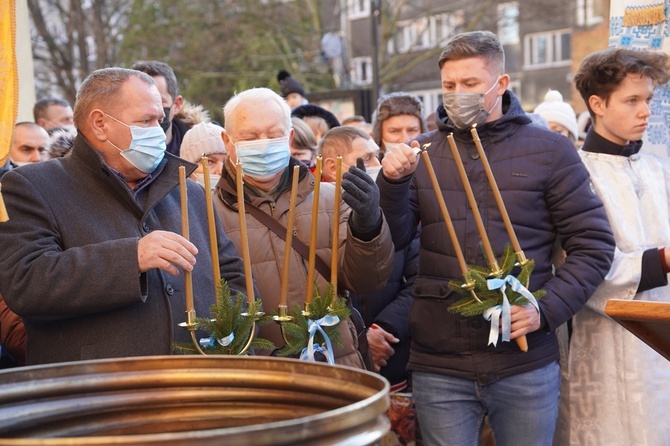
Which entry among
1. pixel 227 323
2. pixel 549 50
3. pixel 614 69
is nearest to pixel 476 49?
pixel 614 69

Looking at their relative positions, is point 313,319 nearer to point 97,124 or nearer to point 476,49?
A: point 97,124

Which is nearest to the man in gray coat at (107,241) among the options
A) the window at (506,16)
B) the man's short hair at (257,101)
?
the man's short hair at (257,101)

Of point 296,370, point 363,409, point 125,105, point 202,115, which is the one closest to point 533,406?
point 125,105

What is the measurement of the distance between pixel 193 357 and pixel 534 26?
118 feet

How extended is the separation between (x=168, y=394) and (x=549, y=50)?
36052 mm

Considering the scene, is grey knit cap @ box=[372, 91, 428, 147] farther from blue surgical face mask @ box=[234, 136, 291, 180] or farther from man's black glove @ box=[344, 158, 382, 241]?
man's black glove @ box=[344, 158, 382, 241]

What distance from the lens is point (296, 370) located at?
6.07ft

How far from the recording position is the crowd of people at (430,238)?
11.3ft

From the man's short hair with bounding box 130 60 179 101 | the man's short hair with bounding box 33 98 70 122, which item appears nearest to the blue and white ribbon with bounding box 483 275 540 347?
the man's short hair with bounding box 130 60 179 101

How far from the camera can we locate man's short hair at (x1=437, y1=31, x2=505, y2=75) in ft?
13.7

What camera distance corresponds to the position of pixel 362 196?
3643mm

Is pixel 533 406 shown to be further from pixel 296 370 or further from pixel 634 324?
pixel 296 370

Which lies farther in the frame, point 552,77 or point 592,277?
point 552,77

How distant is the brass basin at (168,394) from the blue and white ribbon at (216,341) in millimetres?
1274
